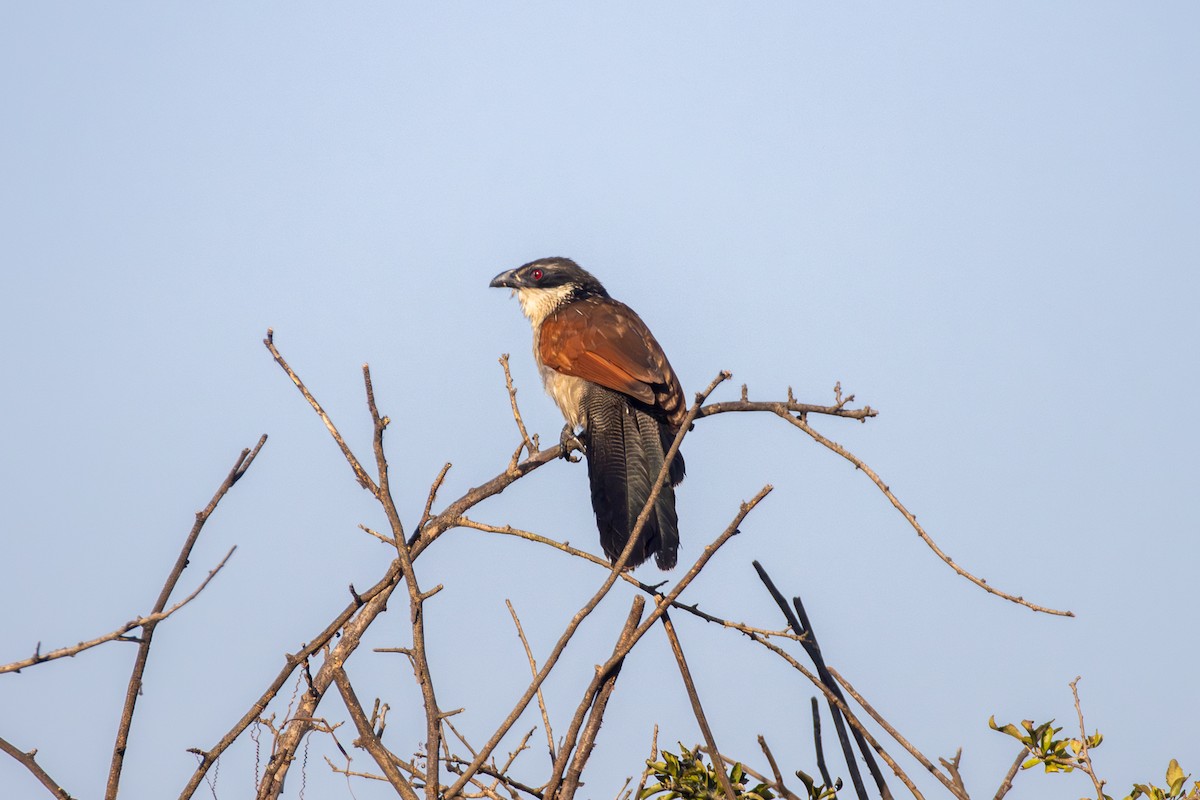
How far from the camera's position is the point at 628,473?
13.3 ft

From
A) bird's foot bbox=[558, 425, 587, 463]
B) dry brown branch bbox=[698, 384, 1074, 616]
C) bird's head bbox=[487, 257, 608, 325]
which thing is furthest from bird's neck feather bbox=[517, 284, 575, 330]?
dry brown branch bbox=[698, 384, 1074, 616]

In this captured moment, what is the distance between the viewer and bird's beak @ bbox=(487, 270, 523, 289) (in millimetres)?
5824

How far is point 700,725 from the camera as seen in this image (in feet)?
5.98

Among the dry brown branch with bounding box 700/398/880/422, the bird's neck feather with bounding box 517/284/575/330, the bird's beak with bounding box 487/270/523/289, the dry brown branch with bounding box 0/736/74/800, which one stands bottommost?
the dry brown branch with bounding box 0/736/74/800

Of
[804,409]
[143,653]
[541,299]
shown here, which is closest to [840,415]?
[804,409]

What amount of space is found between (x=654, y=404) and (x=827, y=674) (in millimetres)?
2306

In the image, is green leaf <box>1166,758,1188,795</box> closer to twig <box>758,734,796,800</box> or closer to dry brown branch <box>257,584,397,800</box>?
twig <box>758,734,796,800</box>

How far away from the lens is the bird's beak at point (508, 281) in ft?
19.1

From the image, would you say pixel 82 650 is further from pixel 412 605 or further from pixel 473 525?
pixel 473 525

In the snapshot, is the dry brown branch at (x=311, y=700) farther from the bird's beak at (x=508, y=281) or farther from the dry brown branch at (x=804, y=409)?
the bird's beak at (x=508, y=281)

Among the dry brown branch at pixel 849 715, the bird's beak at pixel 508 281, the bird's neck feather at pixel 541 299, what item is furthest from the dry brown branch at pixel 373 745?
the bird's beak at pixel 508 281

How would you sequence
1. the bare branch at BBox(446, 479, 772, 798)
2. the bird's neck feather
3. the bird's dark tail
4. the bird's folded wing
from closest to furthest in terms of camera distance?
the bare branch at BBox(446, 479, 772, 798) → the bird's dark tail → the bird's folded wing → the bird's neck feather

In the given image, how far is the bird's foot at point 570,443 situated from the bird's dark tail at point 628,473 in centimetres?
6

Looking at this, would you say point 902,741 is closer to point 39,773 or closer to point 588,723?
point 588,723
